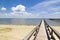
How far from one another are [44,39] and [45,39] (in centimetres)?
4

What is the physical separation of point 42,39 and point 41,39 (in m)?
0.04

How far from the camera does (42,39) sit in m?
5.33

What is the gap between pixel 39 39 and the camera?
5391 mm

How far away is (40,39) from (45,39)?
0.62ft

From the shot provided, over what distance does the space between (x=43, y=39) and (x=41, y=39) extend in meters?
0.08

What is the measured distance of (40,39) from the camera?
17.5 feet

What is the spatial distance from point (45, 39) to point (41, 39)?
15 cm

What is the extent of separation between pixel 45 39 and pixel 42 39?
0.37 feet

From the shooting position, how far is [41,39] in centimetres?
533

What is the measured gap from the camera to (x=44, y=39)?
5.34 m

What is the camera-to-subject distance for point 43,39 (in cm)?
534

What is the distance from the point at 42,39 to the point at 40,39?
0.08 metres
